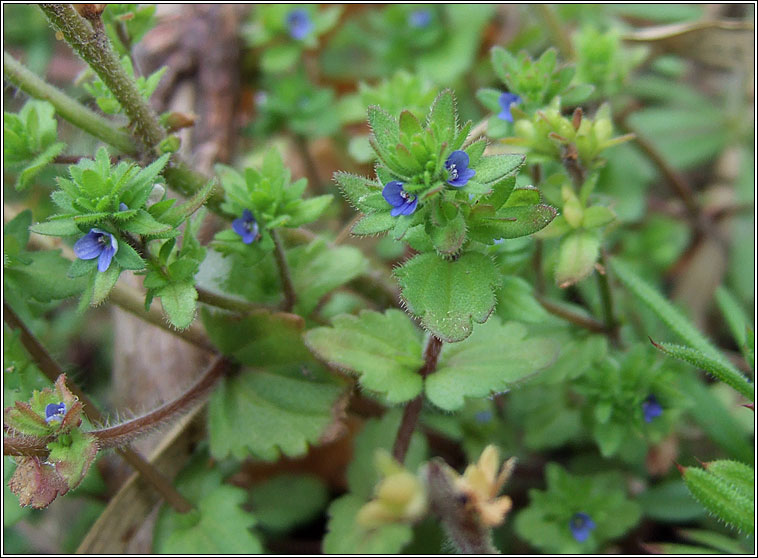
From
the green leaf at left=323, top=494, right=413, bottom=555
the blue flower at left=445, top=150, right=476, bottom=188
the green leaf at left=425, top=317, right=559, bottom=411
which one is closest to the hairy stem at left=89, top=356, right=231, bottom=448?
the green leaf at left=323, top=494, right=413, bottom=555

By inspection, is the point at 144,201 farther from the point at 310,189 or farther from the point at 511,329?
the point at 310,189

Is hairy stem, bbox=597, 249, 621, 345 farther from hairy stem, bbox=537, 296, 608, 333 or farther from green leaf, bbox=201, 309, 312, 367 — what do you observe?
green leaf, bbox=201, 309, 312, 367

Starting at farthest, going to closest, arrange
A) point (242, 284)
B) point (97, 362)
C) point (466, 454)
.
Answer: point (97, 362), point (466, 454), point (242, 284)

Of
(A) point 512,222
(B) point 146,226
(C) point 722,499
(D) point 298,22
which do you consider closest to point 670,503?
(C) point 722,499

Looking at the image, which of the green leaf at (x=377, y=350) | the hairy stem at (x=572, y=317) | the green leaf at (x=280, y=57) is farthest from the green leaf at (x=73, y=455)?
the green leaf at (x=280, y=57)

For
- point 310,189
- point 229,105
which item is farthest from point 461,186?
point 229,105

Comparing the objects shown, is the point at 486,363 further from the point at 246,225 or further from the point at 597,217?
the point at 246,225
